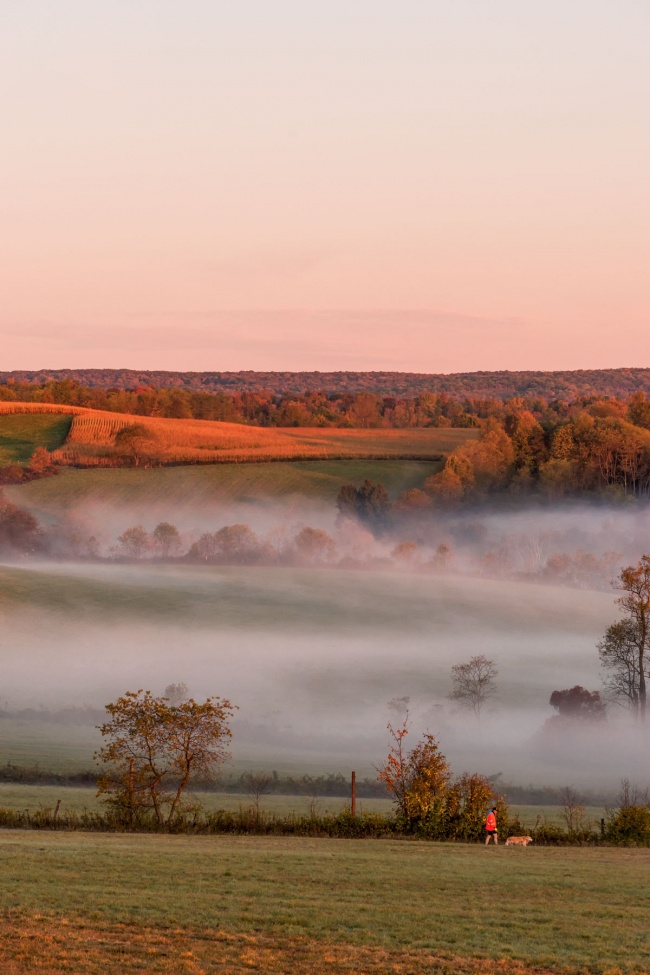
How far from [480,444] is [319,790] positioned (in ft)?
392

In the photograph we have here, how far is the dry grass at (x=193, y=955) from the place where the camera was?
698 inches

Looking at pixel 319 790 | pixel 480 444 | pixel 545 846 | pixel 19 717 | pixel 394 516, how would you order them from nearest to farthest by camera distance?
1. pixel 545 846
2. pixel 319 790
3. pixel 19 717
4. pixel 394 516
5. pixel 480 444

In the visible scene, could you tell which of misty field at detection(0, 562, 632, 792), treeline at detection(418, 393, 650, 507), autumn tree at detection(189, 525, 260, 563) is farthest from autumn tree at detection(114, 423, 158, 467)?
treeline at detection(418, 393, 650, 507)

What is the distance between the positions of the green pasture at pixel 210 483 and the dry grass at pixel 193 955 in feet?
446

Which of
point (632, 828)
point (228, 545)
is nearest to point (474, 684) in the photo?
point (632, 828)

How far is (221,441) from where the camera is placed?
178375mm

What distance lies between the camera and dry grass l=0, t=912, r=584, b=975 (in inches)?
698

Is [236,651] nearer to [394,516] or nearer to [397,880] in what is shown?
[394,516]

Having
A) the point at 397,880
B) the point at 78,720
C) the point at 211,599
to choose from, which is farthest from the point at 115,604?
the point at 397,880

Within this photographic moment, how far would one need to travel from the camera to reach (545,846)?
120 feet

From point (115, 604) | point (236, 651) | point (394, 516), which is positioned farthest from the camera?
point (394, 516)

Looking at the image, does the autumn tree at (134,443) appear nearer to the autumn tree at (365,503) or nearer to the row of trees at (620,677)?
the autumn tree at (365,503)

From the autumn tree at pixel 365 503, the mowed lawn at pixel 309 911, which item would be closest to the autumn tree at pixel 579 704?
the mowed lawn at pixel 309 911

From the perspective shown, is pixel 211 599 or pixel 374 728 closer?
pixel 374 728
